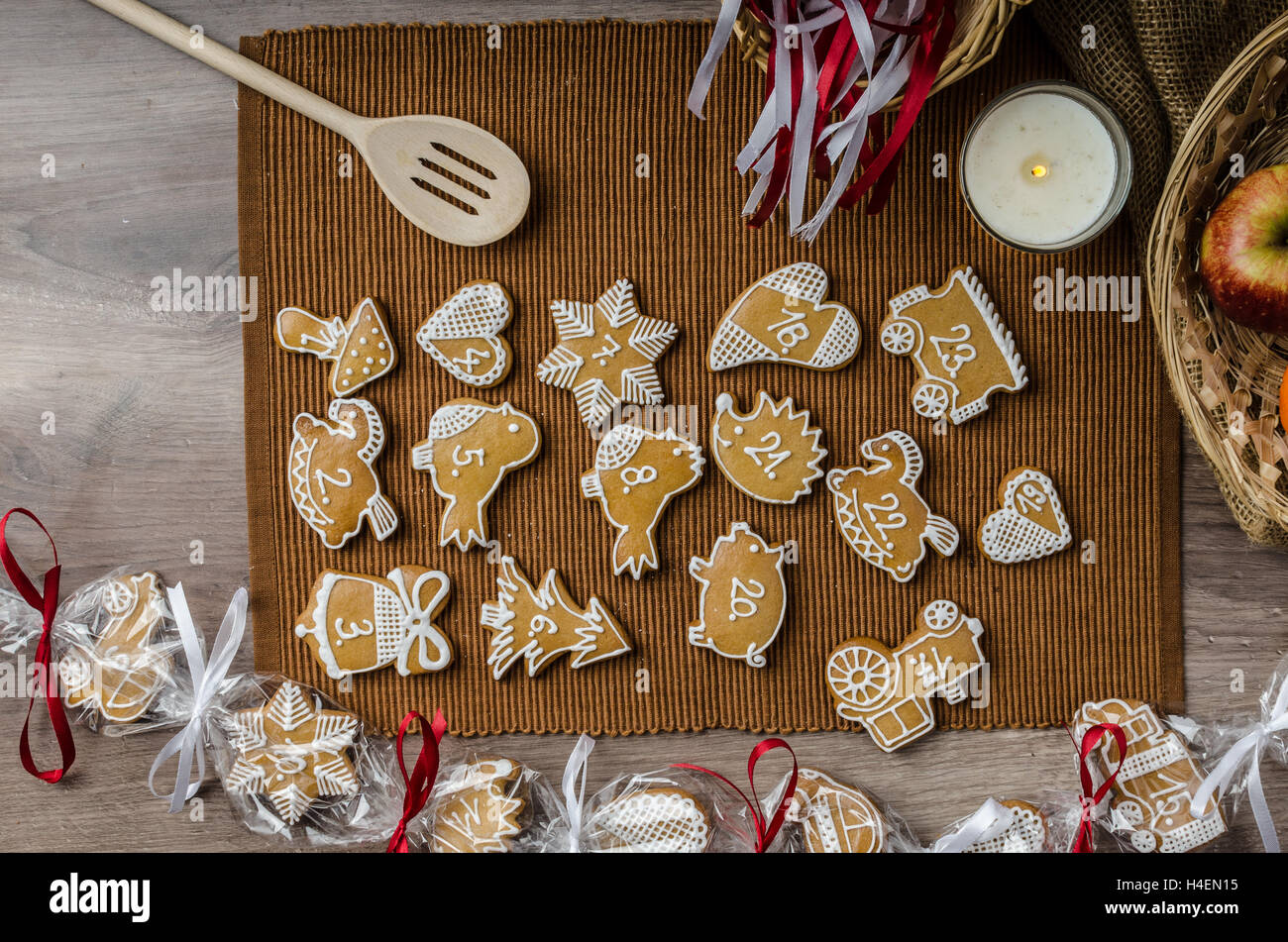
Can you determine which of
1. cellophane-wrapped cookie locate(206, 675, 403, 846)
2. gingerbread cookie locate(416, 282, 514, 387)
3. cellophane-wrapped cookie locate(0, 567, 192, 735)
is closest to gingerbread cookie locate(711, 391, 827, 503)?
gingerbread cookie locate(416, 282, 514, 387)

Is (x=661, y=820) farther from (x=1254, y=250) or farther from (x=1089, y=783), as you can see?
(x=1254, y=250)

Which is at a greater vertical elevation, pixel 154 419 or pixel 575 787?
pixel 154 419

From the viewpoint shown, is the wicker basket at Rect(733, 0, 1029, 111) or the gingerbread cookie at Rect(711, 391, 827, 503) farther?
the gingerbread cookie at Rect(711, 391, 827, 503)

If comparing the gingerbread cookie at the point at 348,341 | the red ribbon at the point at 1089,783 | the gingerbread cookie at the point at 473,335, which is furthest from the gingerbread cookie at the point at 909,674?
the gingerbread cookie at the point at 348,341

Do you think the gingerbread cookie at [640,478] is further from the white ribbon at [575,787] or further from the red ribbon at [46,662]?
the red ribbon at [46,662]

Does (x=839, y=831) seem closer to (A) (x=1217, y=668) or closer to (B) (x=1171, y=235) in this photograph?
(A) (x=1217, y=668)

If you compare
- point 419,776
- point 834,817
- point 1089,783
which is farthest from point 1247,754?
point 419,776

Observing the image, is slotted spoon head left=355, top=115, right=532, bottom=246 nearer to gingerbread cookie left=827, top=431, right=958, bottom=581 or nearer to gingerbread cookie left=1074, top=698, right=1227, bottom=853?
gingerbread cookie left=827, top=431, right=958, bottom=581
